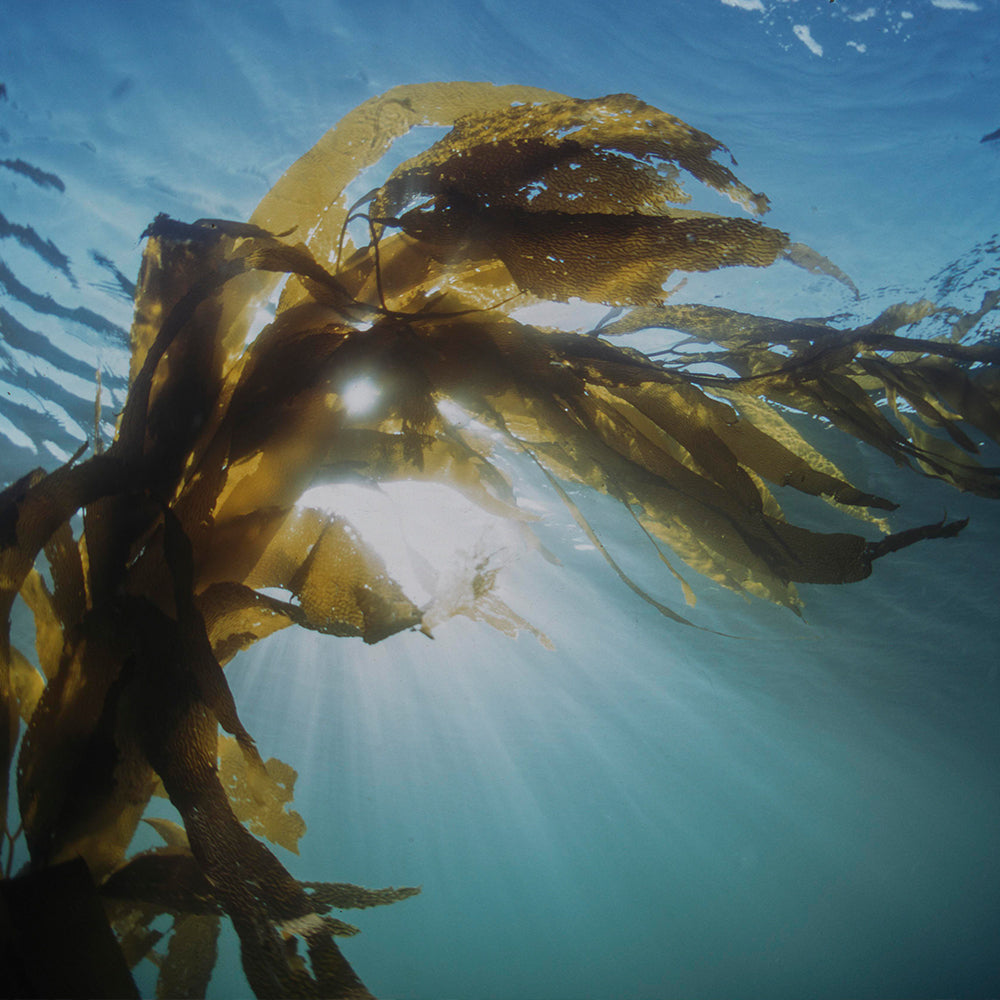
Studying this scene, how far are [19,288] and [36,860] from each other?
26.3ft

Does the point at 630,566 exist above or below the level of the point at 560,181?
above

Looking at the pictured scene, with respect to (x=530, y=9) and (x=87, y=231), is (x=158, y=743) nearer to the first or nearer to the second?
(x=530, y=9)

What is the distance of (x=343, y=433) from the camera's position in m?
1.16

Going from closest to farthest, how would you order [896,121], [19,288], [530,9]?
[530,9], [896,121], [19,288]

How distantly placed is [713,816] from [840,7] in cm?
6181

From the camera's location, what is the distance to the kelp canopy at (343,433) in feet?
2.67

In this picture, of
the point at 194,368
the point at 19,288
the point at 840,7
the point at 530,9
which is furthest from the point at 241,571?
the point at 19,288

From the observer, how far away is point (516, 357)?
1.18m

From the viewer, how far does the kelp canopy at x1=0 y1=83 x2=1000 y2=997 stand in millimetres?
813

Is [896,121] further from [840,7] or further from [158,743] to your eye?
[158,743]

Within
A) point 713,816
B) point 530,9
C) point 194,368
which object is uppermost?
point 530,9

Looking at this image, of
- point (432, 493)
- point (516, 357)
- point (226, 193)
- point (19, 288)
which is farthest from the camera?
point (19, 288)

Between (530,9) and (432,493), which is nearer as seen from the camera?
(432,493)

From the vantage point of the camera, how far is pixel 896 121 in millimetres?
4270
